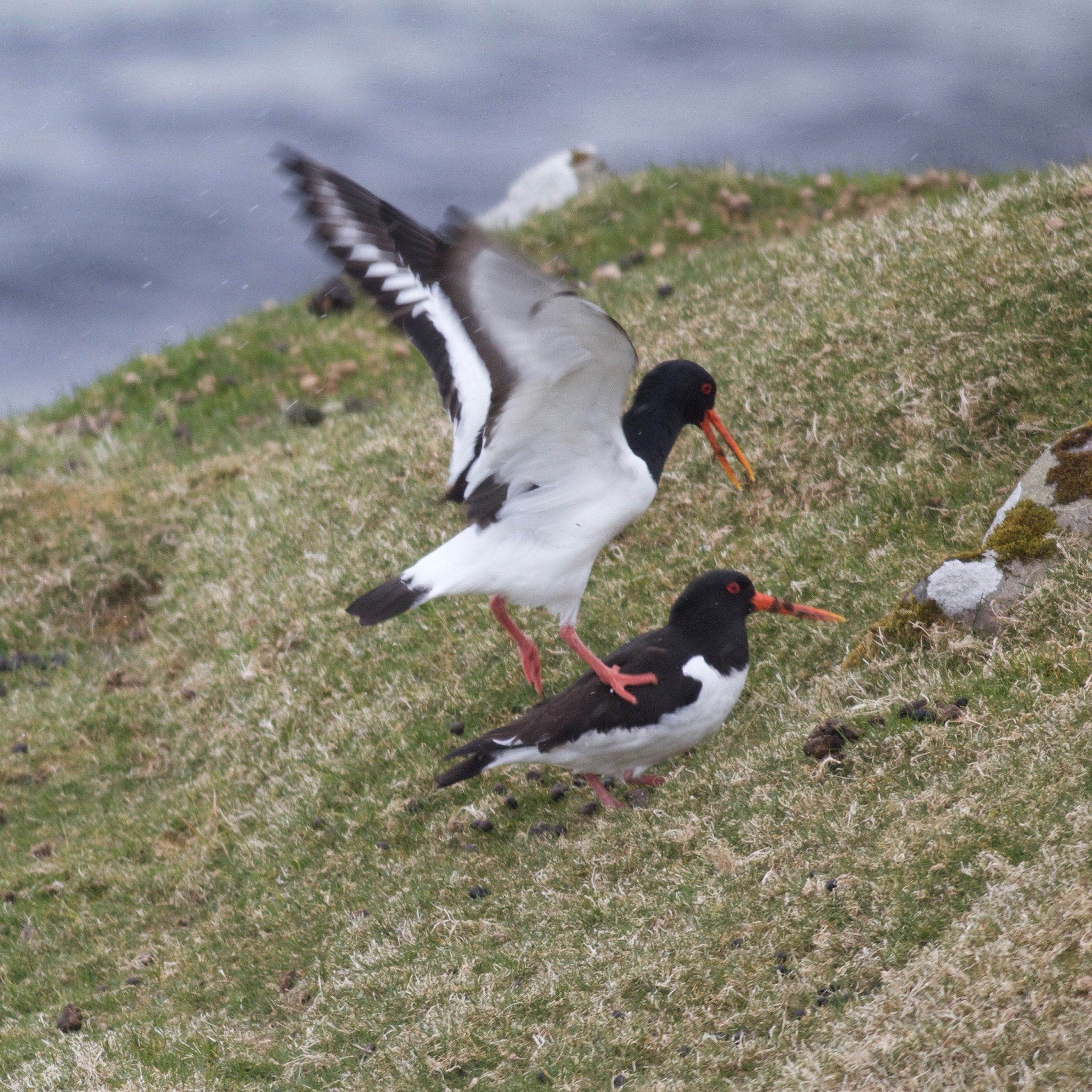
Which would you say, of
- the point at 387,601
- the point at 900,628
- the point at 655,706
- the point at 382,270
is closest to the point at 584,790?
the point at 655,706

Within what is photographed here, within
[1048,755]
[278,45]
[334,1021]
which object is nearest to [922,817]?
[1048,755]

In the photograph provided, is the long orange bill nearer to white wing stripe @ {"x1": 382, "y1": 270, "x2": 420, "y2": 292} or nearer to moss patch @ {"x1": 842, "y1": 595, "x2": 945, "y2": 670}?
moss patch @ {"x1": 842, "y1": 595, "x2": 945, "y2": 670}

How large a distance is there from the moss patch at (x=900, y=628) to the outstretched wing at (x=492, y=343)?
211 cm

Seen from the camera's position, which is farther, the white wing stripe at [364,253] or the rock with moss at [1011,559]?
the white wing stripe at [364,253]

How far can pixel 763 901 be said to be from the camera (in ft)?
19.6

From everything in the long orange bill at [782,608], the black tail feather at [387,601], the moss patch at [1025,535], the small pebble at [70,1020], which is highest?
the black tail feather at [387,601]

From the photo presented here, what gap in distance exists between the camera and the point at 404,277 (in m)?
7.99

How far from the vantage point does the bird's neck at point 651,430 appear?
8289 mm

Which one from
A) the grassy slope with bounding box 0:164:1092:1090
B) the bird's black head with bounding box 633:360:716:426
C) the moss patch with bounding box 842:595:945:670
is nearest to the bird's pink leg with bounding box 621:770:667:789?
the grassy slope with bounding box 0:164:1092:1090

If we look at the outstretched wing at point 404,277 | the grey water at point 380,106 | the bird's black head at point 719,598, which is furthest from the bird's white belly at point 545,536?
the grey water at point 380,106

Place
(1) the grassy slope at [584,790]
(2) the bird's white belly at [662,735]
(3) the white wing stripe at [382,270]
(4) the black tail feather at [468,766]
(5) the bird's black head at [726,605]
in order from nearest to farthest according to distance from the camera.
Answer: (1) the grassy slope at [584,790] → (2) the bird's white belly at [662,735] → (3) the white wing stripe at [382,270] → (4) the black tail feather at [468,766] → (5) the bird's black head at [726,605]

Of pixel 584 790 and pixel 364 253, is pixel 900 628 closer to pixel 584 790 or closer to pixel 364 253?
pixel 584 790

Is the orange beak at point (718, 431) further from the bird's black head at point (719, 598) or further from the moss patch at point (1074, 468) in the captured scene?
the moss patch at point (1074, 468)

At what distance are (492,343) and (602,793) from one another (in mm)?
3309
